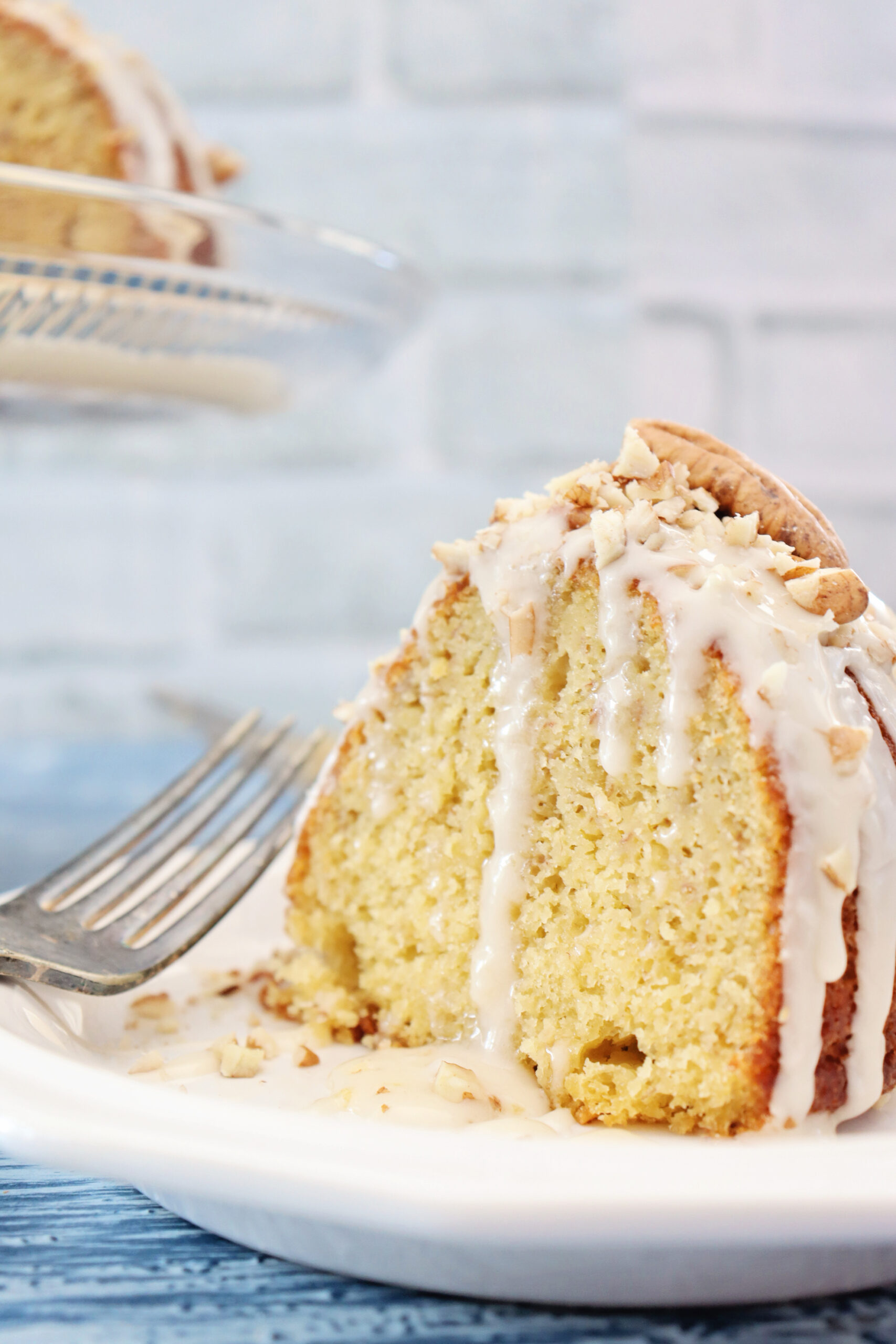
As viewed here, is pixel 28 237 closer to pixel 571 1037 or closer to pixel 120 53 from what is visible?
pixel 120 53

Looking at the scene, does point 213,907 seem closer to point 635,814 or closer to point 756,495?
point 635,814

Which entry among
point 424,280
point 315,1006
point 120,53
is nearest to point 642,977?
point 315,1006

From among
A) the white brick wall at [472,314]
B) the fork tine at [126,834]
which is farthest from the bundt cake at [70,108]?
the white brick wall at [472,314]

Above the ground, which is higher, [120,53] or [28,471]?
[120,53]

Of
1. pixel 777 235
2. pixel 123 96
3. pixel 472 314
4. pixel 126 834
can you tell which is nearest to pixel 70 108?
pixel 123 96

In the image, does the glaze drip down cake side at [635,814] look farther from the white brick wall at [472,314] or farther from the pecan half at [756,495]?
the white brick wall at [472,314]

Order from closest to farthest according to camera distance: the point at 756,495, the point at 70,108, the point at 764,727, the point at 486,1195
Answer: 1. the point at 486,1195
2. the point at 764,727
3. the point at 756,495
4. the point at 70,108
